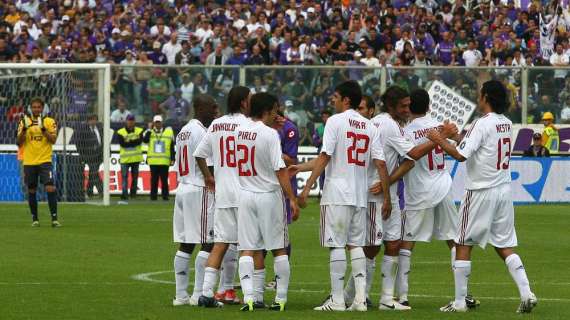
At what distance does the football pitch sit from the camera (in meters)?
13.0

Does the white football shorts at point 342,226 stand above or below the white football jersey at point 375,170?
below

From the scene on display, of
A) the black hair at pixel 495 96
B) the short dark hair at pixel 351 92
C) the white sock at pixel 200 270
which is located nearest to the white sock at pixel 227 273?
the white sock at pixel 200 270

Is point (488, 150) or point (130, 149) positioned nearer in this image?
point (488, 150)

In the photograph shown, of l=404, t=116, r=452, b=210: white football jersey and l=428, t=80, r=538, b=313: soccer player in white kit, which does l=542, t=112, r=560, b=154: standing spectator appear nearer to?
l=404, t=116, r=452, b=210: white football jersey

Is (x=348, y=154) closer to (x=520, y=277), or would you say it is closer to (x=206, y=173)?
(x=206, y=173)

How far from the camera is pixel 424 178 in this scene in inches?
549

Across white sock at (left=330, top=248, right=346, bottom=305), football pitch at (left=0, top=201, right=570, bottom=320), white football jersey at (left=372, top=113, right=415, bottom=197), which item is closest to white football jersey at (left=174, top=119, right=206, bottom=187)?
football pitch at (left=0, top=201, right=570, bottom=320)

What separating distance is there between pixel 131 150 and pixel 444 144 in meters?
22.0

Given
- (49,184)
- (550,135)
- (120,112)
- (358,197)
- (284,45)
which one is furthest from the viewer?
(284,45)

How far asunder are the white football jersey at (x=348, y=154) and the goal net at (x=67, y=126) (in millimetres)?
19720

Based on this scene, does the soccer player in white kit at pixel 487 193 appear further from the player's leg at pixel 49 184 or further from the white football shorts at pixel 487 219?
the player's leg at pixel 49 184

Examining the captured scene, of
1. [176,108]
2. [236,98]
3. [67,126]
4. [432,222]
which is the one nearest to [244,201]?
[236,98]

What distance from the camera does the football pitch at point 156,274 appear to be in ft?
42.8

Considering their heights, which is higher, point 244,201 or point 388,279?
point 244,201
